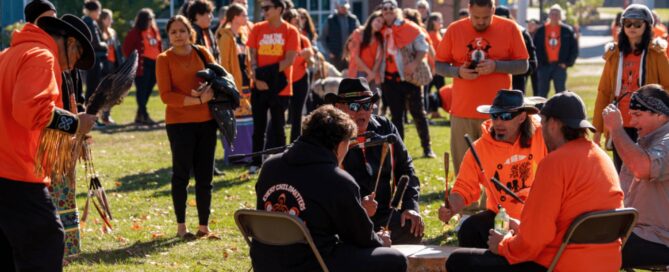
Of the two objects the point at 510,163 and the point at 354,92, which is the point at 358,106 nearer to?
the point at 354,92

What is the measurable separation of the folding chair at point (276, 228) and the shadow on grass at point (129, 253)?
2.79m

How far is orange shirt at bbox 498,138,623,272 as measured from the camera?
5.05 m

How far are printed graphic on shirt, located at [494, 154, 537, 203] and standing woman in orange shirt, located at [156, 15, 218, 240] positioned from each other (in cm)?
249

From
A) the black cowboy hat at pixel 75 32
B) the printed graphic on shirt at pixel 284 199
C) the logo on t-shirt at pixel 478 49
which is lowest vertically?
the printed graphic on shirt at pixel 284 199

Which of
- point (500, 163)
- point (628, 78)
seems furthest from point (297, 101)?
point (500, 163)

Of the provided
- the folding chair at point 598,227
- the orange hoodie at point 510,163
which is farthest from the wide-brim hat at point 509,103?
the folding chair at point 598,227

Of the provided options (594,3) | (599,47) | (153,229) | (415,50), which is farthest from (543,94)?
(594,3)

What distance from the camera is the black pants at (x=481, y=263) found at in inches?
211

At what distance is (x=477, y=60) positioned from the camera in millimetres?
8891

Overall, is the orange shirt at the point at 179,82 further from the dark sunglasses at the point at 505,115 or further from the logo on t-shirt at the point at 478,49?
the dark sunglasses at the point at 505,115

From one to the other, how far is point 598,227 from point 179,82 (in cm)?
412

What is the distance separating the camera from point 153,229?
356 inches

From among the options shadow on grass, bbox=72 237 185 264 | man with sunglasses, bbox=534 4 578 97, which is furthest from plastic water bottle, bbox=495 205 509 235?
man with sunglasses, bbox=534 4 578 97

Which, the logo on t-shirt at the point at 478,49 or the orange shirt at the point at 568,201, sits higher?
the logo on t-shirt at the point at 478,49
